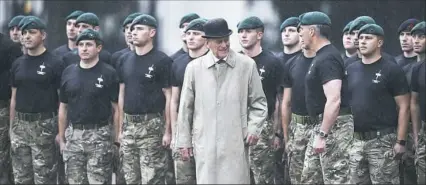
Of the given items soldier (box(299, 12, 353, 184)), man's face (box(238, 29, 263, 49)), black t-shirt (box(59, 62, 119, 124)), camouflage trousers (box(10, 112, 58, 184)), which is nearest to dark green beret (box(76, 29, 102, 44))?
black t-shirt (box(59, 62, 119, 124))

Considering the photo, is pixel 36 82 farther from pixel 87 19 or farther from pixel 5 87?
pixel 87 19

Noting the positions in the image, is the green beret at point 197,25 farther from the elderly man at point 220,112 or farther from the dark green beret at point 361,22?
the elderly man at point 220,112

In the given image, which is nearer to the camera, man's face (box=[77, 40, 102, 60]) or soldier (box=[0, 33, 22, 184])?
man's face (box=[77, 40, 102, 60])

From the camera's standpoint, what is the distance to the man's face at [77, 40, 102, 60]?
13617mm

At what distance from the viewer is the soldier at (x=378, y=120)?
41.7 ft

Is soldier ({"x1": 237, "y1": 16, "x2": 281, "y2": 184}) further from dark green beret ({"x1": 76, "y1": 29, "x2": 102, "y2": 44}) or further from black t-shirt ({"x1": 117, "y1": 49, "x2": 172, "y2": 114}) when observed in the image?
dark green beret ({"x1": 76, "y1": 29, "x2": 102, "y2": 44})

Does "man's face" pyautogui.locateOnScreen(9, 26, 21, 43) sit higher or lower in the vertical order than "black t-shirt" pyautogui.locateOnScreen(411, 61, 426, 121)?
higher

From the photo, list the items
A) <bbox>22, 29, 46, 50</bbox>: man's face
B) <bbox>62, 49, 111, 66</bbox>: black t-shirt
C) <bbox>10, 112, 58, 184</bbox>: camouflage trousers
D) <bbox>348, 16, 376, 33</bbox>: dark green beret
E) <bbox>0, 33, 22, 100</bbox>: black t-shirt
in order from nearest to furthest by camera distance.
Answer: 1. <bbox>348, 16, 376, 33</bbox>: dark green beret
2. <bbox>10, 112, 58, 184</bbox>: camouflage trousers
3. <bbox>22, 29, 46, 50</bbox>: man's face
4. <bbox>0, 33, 22, 100</bbox>: black t-shirt
5. <bbox>62, 49, 111, 66</bbox>: black t-shirt

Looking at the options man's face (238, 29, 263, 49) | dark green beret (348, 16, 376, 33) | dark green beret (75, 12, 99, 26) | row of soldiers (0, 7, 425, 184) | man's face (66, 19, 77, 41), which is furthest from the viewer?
man's face (66, 19, 77, 41)

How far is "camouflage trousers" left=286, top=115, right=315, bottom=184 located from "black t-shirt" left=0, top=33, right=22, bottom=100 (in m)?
3.48

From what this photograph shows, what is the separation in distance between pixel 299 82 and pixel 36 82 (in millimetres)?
3085

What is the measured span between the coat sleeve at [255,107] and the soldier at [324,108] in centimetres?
79

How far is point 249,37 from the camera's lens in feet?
45.3

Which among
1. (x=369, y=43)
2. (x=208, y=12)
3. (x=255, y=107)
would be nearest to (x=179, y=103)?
(x=369, y=43)
